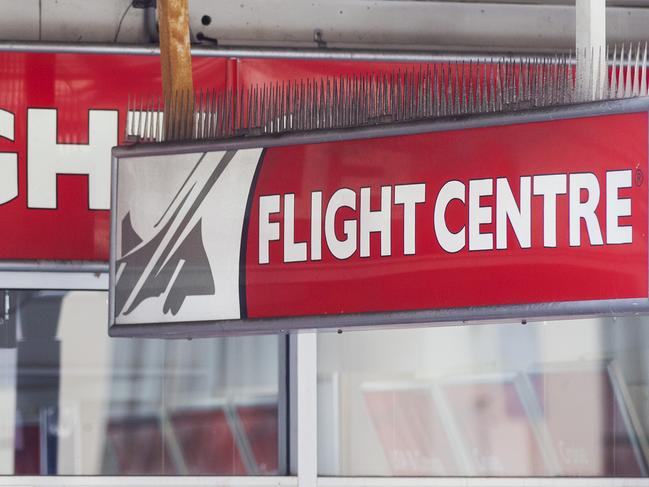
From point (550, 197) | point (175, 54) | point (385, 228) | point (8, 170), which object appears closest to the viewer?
point (550, 197)

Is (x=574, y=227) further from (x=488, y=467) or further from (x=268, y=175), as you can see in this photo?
(x=488, y=467)

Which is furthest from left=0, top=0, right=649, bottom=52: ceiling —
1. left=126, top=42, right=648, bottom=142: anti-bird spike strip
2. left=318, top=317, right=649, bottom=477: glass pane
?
left=126, top=42, right=648, bottom=142: anti-bird spike strip

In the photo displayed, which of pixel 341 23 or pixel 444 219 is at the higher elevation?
pixel 341 23

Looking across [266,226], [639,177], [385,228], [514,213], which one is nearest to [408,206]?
[385,228]

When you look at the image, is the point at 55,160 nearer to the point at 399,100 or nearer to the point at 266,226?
the point at 266,226

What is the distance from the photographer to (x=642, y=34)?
Answer: 609 centimetres

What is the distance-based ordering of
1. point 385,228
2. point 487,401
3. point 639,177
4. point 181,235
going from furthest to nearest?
point 487,401, point 181,235, point 385,228, point 639,177

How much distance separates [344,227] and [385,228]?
11cm

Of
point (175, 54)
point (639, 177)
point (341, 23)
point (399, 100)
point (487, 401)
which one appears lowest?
point (487, 401)

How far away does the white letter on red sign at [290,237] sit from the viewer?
10.8 feet

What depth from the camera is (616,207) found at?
2830 mm

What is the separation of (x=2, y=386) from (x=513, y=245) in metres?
3.31

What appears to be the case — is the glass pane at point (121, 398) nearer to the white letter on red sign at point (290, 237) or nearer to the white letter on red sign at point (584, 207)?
the white letter on red sign at point (290, 237)

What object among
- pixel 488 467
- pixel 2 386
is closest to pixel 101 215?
pixel 2 386
